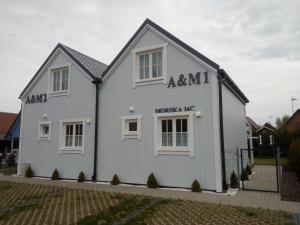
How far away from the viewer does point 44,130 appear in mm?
16125

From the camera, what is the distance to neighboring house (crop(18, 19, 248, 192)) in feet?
36.6

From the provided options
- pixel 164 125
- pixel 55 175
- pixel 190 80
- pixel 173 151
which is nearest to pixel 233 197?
pixel 173 151

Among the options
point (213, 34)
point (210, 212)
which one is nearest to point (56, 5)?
point (213, 34)

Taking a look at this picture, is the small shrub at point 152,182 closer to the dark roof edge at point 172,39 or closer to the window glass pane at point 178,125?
the window glass pane at point 178,125

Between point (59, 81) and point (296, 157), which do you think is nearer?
point (296, 157)

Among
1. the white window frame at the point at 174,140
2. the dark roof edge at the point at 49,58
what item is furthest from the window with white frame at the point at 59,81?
the white window frame at the point at 174,140

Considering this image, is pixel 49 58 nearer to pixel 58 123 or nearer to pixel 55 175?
pixel 58 123

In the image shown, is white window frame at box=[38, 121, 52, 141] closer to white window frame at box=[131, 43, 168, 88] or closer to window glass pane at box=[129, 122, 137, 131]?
window glass pane at box=[129, 122, 137, 131]

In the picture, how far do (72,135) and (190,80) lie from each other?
7.34m

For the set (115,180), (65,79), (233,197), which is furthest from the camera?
(65,79)

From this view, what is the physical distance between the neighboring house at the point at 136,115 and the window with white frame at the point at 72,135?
5 centimetres

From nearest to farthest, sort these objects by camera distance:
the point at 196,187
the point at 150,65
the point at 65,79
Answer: the point at 196,187, the point at 150,65, the point at 65,79

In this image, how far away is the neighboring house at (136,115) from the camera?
11.2m

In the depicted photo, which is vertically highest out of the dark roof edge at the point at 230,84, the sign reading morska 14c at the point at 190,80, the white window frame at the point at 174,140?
the dark roof edge at the point at 230,84
